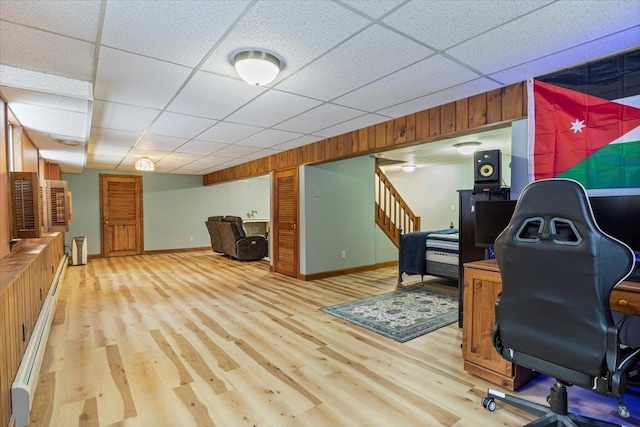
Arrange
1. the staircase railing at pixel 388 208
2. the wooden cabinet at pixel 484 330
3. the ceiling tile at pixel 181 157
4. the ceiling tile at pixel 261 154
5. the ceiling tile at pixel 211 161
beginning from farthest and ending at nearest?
the staircase railing at pixel 388 208, the ceiling tile at pixel 211 161, the ceiling tile at pixel 181 157, the ceiling tile at pixel 261 154, the wooden cabinet at pixel 484 330

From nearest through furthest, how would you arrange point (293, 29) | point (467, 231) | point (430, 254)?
point (293, 29), point (467, 231), point (430, 254)

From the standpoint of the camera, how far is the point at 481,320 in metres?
2.24

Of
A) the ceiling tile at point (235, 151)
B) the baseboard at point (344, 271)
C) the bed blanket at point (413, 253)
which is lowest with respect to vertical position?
the baseboard at point (344, 271)

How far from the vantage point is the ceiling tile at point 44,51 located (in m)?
1.85

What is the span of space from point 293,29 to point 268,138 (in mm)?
2870

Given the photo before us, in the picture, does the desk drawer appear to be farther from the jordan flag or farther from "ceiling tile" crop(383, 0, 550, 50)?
"ceiling tile" crop(383, 0, 550, 50)

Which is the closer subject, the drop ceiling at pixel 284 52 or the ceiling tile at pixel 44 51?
the drop ceiling at pixel 284 52

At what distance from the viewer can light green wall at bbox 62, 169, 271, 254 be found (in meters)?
7.89

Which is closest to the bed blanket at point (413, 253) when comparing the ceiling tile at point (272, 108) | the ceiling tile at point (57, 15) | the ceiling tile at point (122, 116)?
the ceiling tile at point (272, 108)

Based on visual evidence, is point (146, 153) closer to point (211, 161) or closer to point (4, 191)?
point (211, 161)

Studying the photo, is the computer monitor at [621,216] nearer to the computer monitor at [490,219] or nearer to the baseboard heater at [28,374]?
the computer monitor at [490,219]

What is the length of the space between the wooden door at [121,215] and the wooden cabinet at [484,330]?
8.64m

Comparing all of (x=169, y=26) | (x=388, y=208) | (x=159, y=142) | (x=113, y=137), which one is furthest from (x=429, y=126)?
(x=113, y=137)

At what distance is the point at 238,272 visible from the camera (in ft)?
20.1
